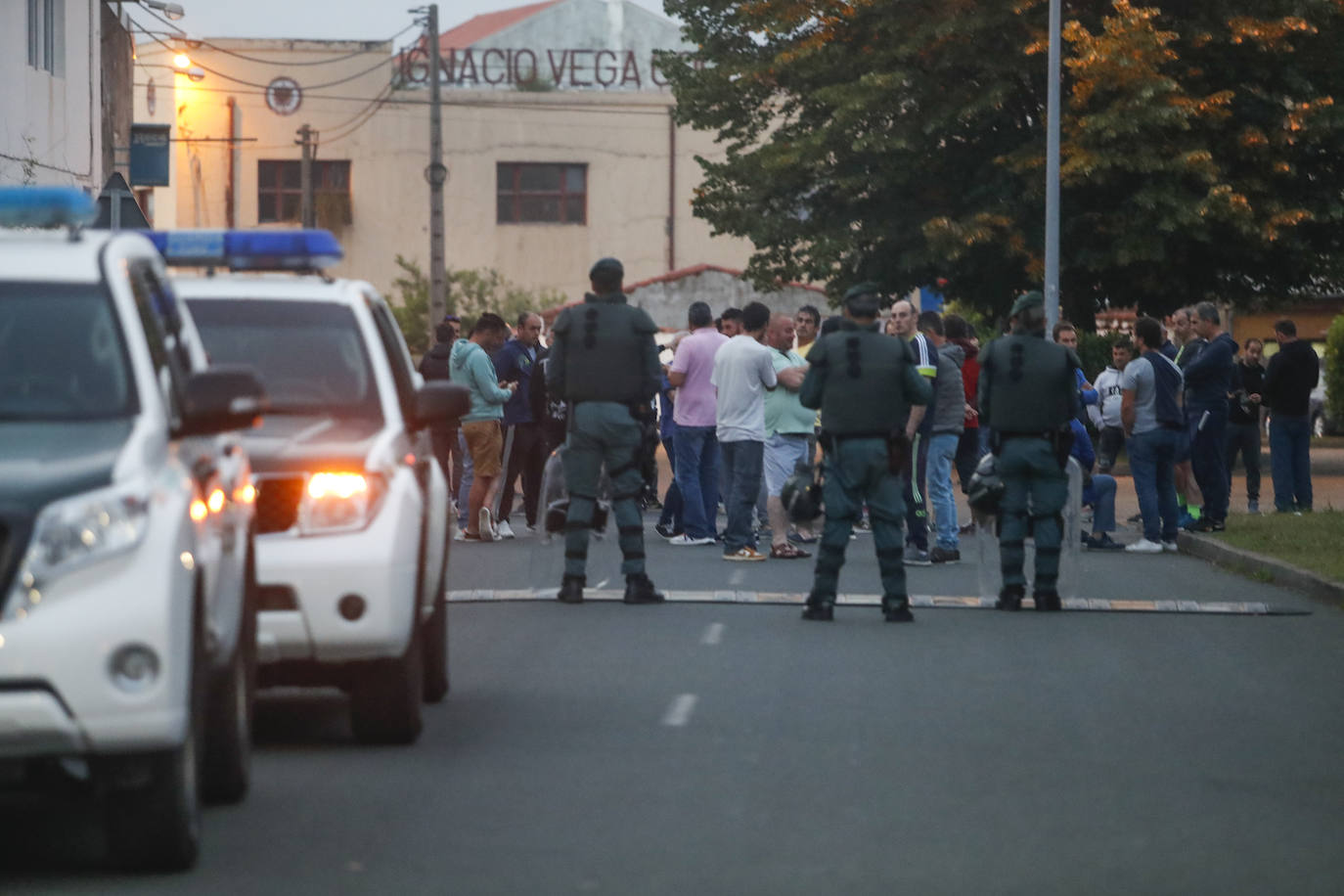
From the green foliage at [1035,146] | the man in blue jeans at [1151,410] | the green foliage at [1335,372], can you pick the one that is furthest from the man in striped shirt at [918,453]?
the green foliage at [1335,372]

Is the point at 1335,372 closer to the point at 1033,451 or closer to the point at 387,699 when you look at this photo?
the point at 1033,451

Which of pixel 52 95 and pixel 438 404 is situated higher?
pixel 52 95

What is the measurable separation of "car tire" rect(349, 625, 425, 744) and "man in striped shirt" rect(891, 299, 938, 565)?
8655mm

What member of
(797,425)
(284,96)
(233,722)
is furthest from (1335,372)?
(233,722)

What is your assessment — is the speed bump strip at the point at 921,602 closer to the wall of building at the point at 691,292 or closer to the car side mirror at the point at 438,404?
the car side mirror at the point at 438,404

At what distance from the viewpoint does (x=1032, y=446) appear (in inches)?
545

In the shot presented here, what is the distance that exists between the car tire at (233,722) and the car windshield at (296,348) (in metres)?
1.58

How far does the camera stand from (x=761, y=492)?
20.3m

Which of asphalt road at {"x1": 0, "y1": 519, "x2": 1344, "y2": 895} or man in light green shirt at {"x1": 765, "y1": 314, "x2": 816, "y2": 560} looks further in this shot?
man in light green shirt at {"x1": 765, "y1": 314, "x2": 816, "y2": 560}

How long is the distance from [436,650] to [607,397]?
157 inches

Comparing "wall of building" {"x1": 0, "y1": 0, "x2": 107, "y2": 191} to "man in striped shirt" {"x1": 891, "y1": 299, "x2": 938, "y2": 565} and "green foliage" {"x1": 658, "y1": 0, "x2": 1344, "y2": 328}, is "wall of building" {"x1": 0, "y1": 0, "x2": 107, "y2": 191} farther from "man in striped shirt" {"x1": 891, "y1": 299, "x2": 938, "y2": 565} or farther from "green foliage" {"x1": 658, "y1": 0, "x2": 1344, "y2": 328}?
"green foliage" {"x1": 658, "y1": 0, "x2": 1344, "y2": 328}

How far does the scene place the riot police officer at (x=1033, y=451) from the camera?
543 inches

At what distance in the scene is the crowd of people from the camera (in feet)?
55.9

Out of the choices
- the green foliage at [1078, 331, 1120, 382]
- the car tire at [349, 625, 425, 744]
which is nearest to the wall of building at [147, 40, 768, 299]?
the green foliage at [1078, 331, 1120, 382]
